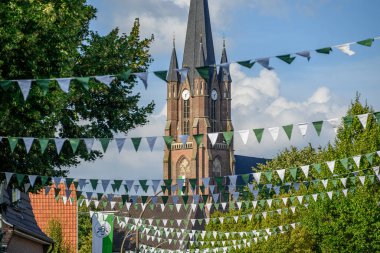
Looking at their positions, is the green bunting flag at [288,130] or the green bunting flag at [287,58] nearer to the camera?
the green bunting flag at [287,58]

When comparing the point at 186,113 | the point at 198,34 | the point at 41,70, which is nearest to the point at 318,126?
the point at 41,70

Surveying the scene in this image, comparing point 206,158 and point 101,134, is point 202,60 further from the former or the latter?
point 101,134

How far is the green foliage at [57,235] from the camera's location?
6003 centimetres

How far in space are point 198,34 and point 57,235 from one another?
Result: 88.7 meters

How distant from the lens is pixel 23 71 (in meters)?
25.3

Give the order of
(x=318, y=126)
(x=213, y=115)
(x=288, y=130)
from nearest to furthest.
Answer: (x=288, y=130), (x=318, y=126), (x=213, y=115)

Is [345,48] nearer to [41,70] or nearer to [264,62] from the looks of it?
[264,62]

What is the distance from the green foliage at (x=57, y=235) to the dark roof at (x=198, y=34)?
8574 centimetres

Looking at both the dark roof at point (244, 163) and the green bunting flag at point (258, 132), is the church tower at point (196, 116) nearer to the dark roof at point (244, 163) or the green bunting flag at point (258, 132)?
the dark roof at point (244, 163)

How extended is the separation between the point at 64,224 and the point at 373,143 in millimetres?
22080

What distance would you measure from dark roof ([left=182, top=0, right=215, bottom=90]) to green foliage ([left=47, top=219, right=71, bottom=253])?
281 feet

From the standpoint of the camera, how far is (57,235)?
201ft

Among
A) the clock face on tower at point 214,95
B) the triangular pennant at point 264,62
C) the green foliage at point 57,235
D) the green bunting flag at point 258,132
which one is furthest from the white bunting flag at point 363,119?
the clock face on tower at point 214,95

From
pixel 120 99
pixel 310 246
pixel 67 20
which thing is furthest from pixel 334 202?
pixel 67 20
